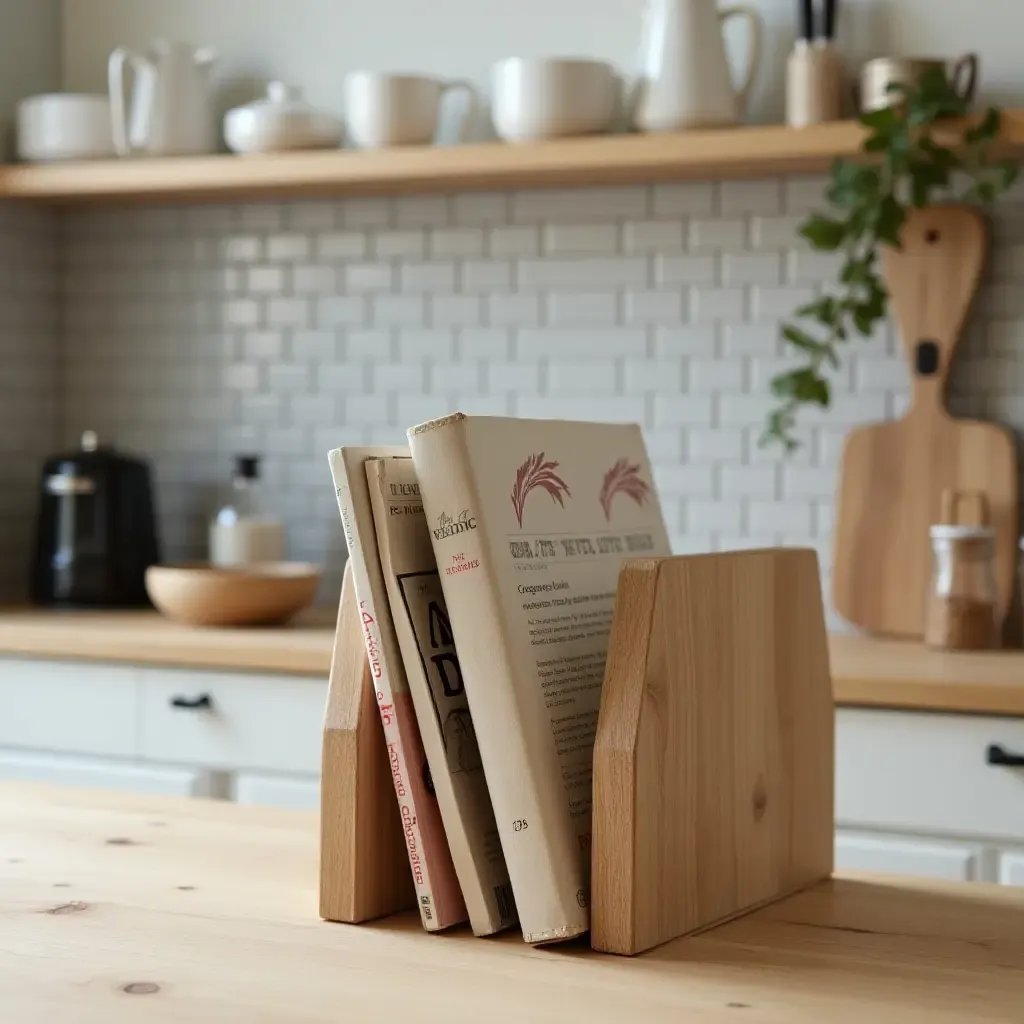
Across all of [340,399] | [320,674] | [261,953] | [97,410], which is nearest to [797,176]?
[340,399]

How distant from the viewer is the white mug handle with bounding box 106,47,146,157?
10.9 ft

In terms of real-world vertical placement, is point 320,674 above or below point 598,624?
below

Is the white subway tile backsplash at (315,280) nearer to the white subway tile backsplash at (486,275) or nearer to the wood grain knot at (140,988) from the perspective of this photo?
the white subway tile backsplash at (486,275)

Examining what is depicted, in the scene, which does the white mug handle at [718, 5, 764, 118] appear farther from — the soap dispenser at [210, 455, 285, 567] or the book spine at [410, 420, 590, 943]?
the book spine at [410, 420, 590, 943]

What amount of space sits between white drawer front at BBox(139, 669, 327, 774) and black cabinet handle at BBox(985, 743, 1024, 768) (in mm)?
1086

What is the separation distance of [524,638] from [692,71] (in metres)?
2.21

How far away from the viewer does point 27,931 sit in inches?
37.9

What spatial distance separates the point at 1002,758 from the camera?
91.2 inches

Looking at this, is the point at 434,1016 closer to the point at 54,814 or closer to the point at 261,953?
the point at 261,953

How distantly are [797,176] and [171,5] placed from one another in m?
1.51

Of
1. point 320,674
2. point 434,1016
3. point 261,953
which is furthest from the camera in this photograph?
point 320,674

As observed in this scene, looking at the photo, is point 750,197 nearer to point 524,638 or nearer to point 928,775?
point 928,775

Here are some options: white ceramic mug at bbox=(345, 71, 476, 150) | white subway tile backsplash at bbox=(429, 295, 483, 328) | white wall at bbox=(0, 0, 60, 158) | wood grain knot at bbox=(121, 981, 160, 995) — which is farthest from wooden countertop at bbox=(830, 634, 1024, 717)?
white wall at bbox=(0, 0, 60, 158)

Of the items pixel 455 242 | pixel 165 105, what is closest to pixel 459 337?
pixel 455 242
